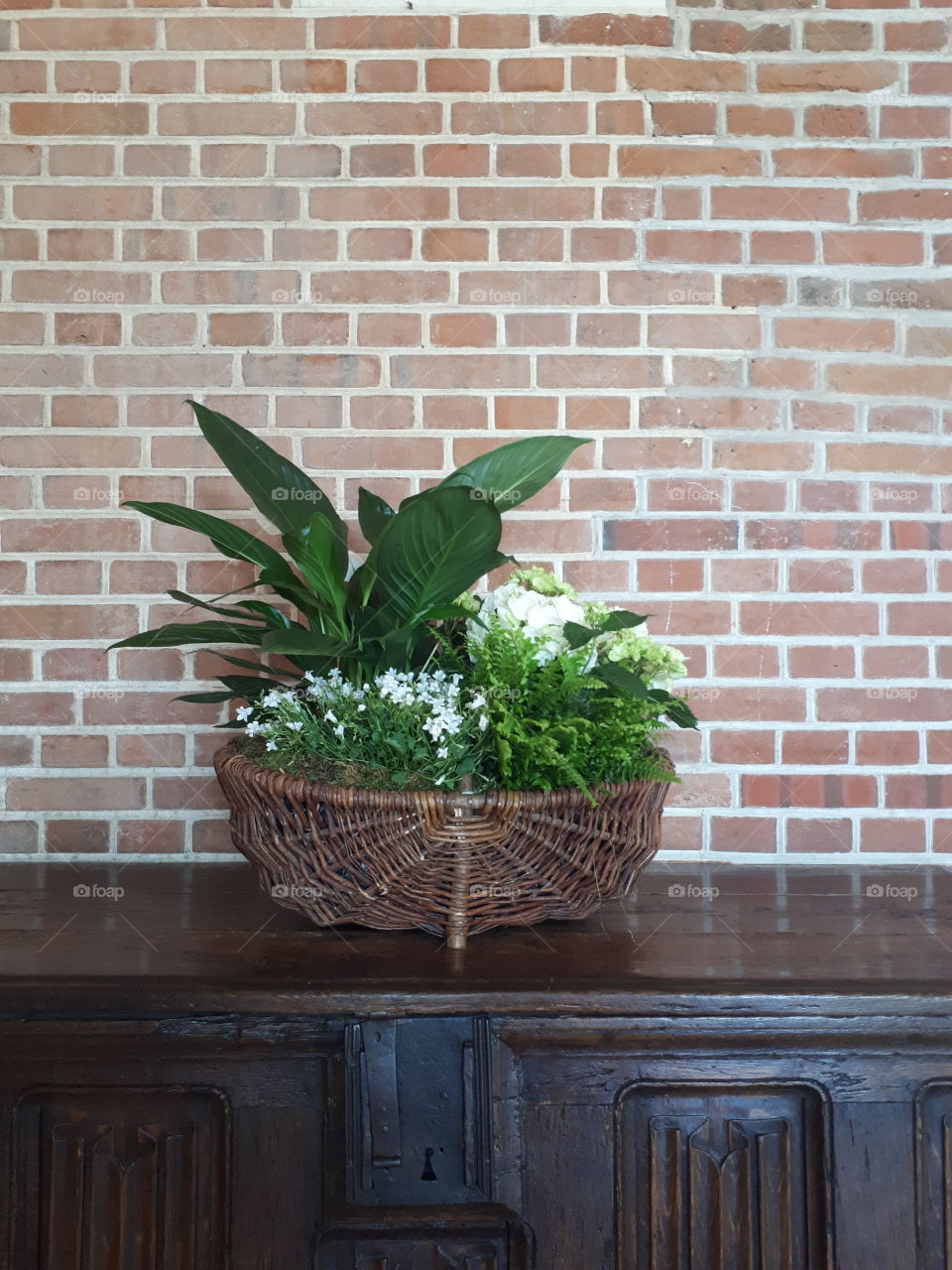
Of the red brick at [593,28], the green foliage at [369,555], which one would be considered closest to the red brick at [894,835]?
the green foliage at [369,555]

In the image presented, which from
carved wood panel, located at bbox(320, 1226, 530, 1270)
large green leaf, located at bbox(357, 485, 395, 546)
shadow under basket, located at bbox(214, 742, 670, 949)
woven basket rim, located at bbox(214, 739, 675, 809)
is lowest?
carved wood panel, located at bbox(320, 1226, 530, 1270)

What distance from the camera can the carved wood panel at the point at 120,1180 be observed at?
1152 millimetres

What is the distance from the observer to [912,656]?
68.0 inches

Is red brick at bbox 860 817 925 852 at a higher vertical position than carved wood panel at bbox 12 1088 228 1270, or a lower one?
higher

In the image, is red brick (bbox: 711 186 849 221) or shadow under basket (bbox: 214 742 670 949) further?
red brick (bbox: 711 186 849 221)

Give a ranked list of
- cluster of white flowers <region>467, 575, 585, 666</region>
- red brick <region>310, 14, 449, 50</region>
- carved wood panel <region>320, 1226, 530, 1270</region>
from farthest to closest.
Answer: red brick <region>310, 14, 449, 50</region>, cluster of white flowers <region>467, 575, 585, 666</region>, carved wood panel <region>320, 1226, 530, 1270</region>

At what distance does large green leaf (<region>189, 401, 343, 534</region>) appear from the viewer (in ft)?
4.24

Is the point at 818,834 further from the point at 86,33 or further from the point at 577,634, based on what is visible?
the point at 86,33

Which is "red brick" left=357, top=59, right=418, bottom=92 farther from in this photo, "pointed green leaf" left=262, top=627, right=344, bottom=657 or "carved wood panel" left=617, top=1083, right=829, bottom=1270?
"carved wood panel" left=617, top=1083, right=829, bottom=1270

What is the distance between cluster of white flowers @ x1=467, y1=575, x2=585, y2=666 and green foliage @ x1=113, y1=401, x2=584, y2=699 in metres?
0.04

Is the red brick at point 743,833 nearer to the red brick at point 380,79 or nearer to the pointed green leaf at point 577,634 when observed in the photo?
the pointed green leaf at point 577,634

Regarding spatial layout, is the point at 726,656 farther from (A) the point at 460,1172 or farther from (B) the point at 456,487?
(A) the point at 460,1172

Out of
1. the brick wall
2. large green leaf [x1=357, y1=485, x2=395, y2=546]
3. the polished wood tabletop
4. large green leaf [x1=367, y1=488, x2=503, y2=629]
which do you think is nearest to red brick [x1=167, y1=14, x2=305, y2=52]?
the brick wall

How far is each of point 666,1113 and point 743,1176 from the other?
108 millimetres
